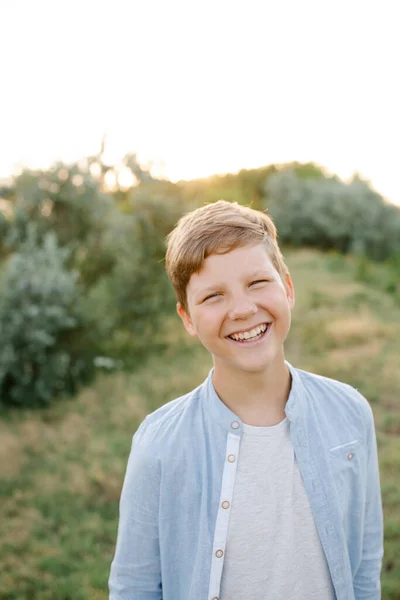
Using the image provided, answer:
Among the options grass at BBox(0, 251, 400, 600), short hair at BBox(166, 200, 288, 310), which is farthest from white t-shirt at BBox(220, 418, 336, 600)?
grass at BBox(0, 251, 400, 600)

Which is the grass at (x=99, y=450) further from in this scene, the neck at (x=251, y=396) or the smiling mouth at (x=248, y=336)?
the smiling mouth at (x=248, y=336)

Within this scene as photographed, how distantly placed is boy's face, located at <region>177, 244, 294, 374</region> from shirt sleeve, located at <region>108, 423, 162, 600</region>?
0.41m

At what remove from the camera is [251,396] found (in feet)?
5.75

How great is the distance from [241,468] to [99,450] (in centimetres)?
461

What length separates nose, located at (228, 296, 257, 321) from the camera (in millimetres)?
1645

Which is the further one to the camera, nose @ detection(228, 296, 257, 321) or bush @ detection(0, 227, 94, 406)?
bush @ detection(0, 227, 94, 406)

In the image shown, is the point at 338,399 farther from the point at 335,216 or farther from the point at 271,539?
the point at 335,216

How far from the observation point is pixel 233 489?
63.4 inches

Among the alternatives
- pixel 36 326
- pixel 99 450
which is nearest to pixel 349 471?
pixel 99 450

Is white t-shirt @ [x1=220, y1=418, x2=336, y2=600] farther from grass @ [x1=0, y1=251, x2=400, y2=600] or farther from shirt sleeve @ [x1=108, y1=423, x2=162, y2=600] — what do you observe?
grass @ [x1=0, y1=251, x2=400, y2=600]

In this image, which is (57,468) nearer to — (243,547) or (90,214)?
(243,547)

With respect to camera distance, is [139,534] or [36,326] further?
[36,326]

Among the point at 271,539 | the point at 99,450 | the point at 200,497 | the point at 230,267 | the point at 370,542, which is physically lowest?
the point at 99,450

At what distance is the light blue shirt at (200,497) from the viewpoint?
1.60 meters
